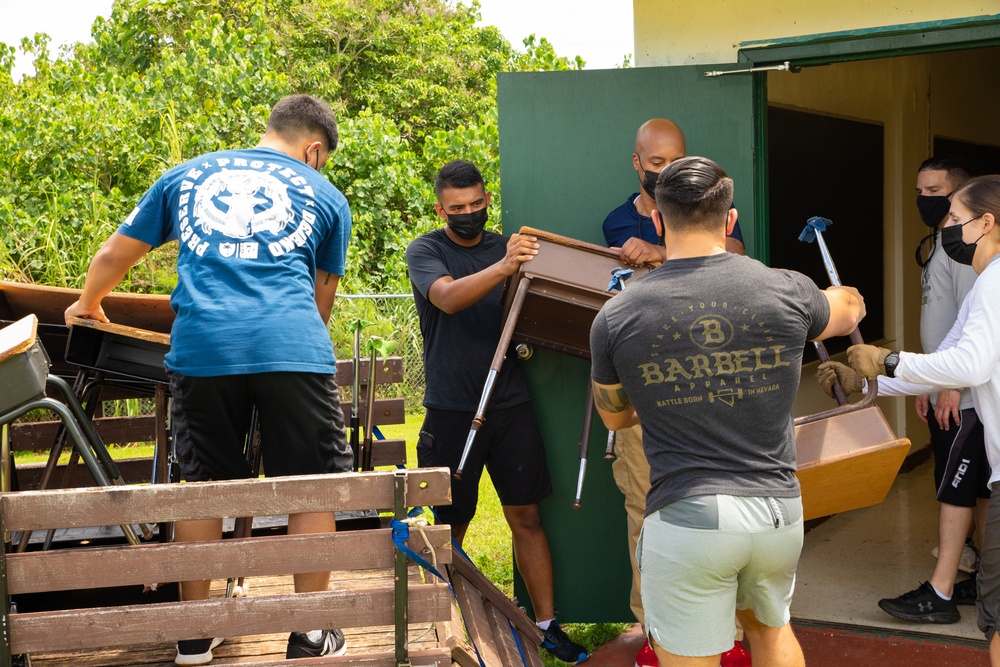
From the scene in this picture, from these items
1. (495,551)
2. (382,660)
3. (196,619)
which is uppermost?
(196,619)

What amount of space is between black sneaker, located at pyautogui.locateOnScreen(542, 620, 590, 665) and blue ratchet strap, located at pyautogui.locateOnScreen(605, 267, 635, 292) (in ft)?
5.68

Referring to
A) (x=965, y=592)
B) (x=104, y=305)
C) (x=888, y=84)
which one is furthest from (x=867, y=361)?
(x=888, y=84)

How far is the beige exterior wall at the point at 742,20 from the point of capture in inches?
164

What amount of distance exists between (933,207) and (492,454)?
7.85 ft

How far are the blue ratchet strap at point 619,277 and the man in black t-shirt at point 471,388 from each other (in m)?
0.69

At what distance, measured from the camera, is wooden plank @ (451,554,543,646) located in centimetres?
425

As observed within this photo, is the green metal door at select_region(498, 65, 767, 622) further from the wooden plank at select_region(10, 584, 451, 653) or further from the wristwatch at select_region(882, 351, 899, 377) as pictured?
the wooden plank at select_region(10, 584, 451, 653)

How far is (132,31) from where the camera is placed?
20.1 meters

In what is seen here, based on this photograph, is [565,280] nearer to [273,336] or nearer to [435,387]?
[435,387]

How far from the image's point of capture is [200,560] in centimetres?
274

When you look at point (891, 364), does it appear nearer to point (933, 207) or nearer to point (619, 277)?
point (619, 277)

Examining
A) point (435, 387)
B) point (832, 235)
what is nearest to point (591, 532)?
point (435, 387)

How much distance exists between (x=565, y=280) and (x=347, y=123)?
11065mm

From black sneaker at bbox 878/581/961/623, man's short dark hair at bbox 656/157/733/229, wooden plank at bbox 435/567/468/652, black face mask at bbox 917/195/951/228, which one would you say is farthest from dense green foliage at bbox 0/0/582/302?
man's short dark hair at bbox 656/157/733/229
